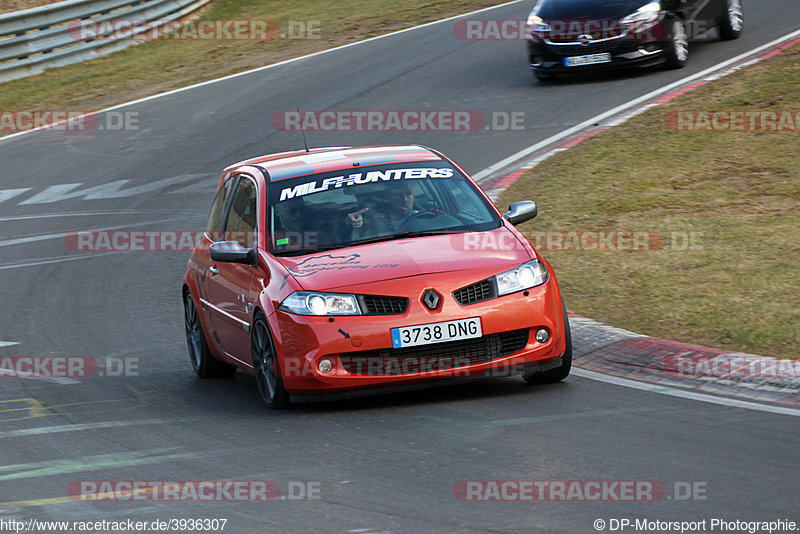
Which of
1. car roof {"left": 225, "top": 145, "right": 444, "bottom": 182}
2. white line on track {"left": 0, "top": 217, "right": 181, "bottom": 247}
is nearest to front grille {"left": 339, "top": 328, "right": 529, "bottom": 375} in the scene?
car roof {"left": 225, "top": 145, "right": 444, "bottom": 182}

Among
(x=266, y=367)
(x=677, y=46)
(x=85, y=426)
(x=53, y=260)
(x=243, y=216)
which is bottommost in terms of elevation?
(x=53, y=260)

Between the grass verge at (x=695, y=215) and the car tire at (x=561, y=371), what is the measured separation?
1139mm

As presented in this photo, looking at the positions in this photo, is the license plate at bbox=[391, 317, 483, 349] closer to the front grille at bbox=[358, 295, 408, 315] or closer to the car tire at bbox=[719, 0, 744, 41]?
the front grille at bbox=[358, 295, 408, 315]

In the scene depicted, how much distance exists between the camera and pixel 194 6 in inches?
1185

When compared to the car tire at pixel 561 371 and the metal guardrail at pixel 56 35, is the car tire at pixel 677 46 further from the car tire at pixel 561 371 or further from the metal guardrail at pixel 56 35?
the metal guardrail at pixel 56 35

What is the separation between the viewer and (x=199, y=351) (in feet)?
31.7

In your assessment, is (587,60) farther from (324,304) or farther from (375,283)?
(324,304)

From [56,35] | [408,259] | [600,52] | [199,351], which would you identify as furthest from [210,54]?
[408,259]

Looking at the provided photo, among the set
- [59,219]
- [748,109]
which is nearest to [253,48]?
[59,219]

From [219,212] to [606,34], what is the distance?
1078 centimetres

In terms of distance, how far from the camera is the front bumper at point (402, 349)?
294 inches

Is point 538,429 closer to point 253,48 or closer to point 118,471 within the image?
point 118,471

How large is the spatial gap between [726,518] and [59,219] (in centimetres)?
1238

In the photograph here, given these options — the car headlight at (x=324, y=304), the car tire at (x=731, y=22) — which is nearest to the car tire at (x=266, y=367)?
the car headlight at (x=324, y=304)
